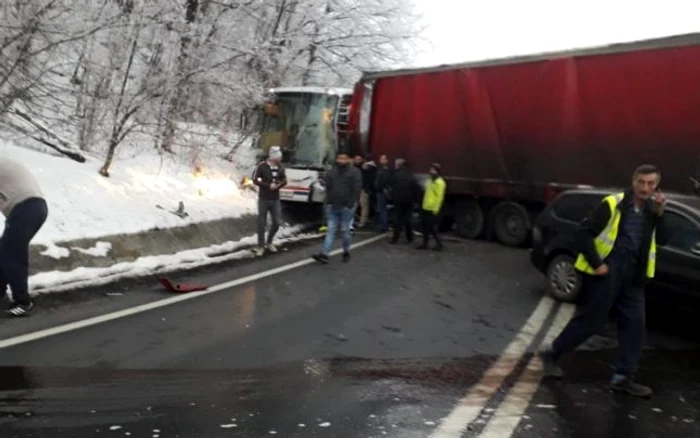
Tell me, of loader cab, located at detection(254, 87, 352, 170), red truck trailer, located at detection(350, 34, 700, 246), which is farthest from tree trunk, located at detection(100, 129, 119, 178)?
red truck trailer, located at detection(350, 34, 700, 246)

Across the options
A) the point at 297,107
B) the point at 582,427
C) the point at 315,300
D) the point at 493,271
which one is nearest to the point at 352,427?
the point at 582,427

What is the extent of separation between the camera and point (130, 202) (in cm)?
1242

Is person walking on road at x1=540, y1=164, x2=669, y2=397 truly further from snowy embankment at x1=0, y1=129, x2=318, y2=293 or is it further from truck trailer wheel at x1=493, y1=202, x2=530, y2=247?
truck trailer wheel at x1=493, y1=202, x2=530, y2=247

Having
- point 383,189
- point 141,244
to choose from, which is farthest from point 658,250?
point 383,189

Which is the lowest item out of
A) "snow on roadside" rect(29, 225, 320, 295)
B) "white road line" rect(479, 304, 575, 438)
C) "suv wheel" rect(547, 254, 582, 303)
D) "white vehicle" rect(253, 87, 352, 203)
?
"snow on roadside" rect(29, 225, 320, 295)

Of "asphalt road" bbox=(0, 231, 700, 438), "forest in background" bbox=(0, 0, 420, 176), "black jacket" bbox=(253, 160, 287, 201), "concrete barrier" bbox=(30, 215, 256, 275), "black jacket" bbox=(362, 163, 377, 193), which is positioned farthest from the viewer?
"black jacket" bbox=(362, 163, 377, 193)

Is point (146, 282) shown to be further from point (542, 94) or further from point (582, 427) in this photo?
point (542, 94)

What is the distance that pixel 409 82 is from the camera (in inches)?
648

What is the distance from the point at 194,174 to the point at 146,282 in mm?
7324

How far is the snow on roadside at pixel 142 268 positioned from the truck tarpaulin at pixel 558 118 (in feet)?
14.1

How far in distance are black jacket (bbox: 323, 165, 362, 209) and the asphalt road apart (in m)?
2.34

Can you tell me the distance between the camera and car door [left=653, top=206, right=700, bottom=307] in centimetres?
756

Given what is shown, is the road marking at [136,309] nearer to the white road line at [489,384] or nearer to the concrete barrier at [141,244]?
the concrete barrier at [141,244]

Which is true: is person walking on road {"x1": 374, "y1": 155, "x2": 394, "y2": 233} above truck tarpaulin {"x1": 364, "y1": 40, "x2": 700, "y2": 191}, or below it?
below
